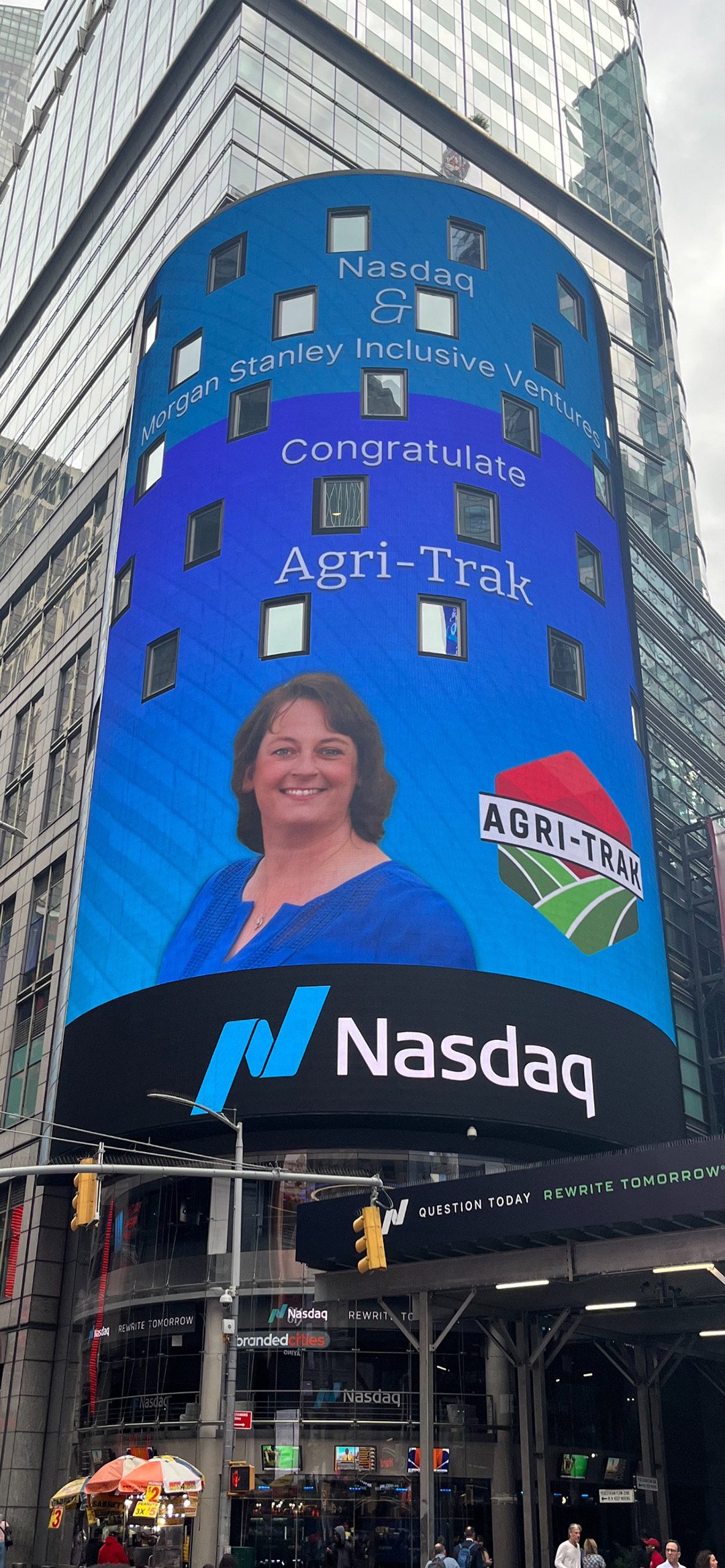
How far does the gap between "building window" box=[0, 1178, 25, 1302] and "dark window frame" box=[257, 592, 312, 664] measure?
21.8 m

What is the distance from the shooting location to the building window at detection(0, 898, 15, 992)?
210 feet


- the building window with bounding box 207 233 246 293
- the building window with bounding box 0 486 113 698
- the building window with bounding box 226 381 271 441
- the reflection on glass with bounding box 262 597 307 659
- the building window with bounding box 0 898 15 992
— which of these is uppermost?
the building window with bounding box 207 233 246 293

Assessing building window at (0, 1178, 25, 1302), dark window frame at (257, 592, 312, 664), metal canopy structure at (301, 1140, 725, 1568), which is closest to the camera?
metal canopy structure at (301, 1140, 725, 1568)

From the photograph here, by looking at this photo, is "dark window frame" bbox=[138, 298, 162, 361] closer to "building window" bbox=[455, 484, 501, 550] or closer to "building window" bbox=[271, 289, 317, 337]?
"building window" bbox=[271, 289, 317, 337]

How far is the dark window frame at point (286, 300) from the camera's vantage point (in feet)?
190

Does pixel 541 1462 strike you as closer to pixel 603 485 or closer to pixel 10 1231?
pixel 10 1231

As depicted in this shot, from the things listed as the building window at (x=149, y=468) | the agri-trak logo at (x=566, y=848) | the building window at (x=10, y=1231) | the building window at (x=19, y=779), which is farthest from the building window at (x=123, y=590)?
the building window at (x=10, y=1231)

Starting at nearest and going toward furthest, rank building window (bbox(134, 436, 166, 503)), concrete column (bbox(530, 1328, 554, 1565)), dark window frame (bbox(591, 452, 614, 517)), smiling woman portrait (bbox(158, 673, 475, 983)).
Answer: concrete column (bbox(530, 1328, 554, 1565)), smiling woman portrait (bbox(158, 673, 475, 983)), building window (bbox(134, 436, 166, 503)), dark window frame (bbox(591, 452, 614, 517))

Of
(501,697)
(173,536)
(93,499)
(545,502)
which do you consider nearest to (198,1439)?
(501,697)

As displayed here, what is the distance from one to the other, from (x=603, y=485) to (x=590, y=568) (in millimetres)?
5638

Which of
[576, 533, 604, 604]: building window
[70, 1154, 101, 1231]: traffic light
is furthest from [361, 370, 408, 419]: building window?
[70, 1154, 101, 1231]: traffic light

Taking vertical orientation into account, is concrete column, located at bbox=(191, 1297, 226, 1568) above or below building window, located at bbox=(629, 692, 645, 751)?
below

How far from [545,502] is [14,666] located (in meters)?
32.2

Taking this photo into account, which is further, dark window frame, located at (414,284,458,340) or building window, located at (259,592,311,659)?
dark window frame, located at (414,284,458,340)
